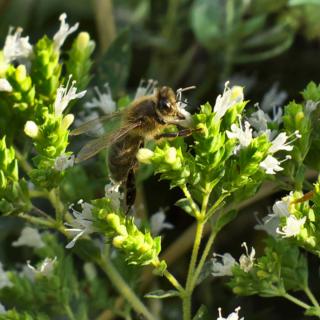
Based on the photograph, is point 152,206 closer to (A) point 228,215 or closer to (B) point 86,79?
(B) point 86,79

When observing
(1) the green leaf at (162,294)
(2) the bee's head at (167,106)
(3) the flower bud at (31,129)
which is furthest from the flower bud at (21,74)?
(1) the green leaf at (162,294)

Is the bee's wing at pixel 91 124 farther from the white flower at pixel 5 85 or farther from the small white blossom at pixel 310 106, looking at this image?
the small white blossom at pixel 310 106

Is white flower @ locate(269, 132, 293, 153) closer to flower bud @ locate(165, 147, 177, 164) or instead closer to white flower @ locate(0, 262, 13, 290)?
flower bud @ locate(165, 147, 177, 164)

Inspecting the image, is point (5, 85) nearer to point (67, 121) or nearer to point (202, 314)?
point (67, 121)

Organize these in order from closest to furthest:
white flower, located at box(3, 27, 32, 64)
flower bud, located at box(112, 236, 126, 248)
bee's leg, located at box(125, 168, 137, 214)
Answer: flower bud, located at box(112, 236, 126, 248)
bee's leg, located at box(125, 168, 137, 214)
white flower, located at box(3, 27, 32, 64)

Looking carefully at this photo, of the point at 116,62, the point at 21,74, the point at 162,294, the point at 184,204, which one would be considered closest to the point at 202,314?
the point at 162,294

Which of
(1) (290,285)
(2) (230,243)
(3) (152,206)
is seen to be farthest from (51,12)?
(1) (290,285)

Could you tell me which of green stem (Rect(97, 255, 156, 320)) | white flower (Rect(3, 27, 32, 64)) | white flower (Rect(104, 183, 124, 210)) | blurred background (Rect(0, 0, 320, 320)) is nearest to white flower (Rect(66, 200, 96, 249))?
white flower (Rect(104, 183, 124, 210))
